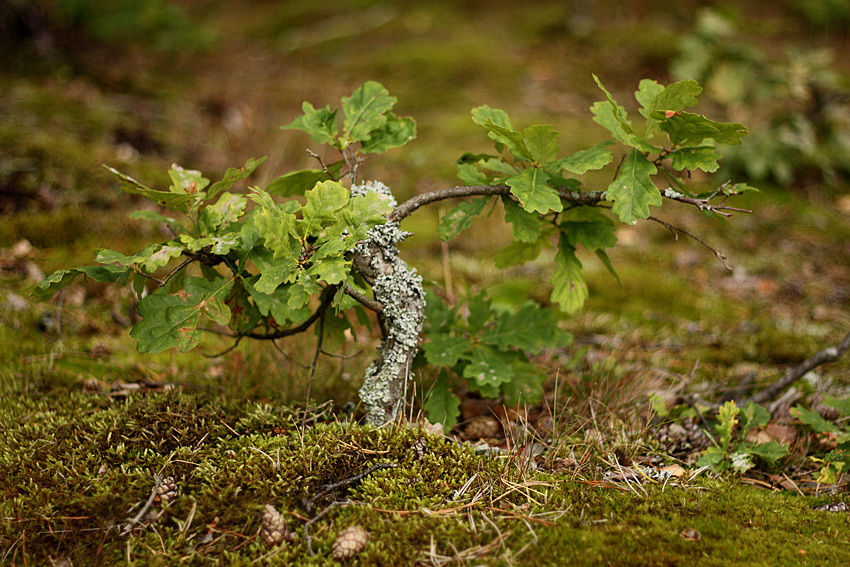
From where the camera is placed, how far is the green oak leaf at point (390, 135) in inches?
90.3

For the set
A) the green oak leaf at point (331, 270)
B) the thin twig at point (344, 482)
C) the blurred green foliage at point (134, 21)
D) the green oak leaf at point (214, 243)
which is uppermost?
the blurred green foliage at point (134, 21)

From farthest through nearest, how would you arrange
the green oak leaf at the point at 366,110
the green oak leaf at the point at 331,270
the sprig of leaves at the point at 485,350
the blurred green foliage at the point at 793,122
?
1. the blurred green foliage at the point at 793,122
2. the sprig of leaves at the point at 485,350
3. the green oak leaf at the point at 366,110
4. the green oak leaf at the point at 331,270

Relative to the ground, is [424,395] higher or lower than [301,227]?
lower

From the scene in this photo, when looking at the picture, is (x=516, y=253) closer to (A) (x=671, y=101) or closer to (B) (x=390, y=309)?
(B) (x=390, y=309)

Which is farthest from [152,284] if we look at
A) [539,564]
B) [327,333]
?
[539,564]

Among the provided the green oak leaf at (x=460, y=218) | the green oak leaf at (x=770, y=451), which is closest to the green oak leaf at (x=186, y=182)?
the green oak leaf at (x=460, y=218)

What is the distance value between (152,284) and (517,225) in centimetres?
319

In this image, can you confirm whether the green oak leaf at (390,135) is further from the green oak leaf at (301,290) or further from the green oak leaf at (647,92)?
the green oak leaf at (647,92)

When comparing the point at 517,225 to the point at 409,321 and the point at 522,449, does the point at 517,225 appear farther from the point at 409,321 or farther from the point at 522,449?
the point at 522,449

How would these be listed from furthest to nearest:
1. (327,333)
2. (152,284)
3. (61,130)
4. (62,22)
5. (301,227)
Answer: (62,22) → (61,130) → (152,284) → (327,333) → (301,227)

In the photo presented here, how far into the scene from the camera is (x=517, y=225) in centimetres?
213

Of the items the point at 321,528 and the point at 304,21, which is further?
the point at 304,21

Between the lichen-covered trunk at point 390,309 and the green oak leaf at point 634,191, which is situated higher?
the green oak leaf at point 634,191

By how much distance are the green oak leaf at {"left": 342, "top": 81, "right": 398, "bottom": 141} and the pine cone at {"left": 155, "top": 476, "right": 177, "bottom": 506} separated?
4.96ft
